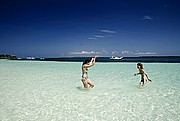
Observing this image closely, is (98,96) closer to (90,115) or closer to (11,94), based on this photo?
(90,115)

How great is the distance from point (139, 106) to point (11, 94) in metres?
4.39

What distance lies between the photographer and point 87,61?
6902 mm

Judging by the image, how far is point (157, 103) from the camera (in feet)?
17.1

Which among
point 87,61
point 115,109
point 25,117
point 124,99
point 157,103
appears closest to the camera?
point 25,117

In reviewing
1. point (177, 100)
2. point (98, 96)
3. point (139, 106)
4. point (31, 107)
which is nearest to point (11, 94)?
point (31, 107)

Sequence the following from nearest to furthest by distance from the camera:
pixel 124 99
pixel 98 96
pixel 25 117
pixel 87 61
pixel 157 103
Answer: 1. pixel 25 117
2. pixel 157 103
3. pixel 124 99
4. pixel 98 96
5. pixel 87 61

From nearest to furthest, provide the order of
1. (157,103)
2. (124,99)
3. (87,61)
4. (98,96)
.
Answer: (157,103) < (124,99) < (98,96) < (87,61)

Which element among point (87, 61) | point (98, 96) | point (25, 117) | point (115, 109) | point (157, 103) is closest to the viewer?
point (25, 117)

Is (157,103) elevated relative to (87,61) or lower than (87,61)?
lower

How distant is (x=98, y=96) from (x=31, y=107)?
222 cm

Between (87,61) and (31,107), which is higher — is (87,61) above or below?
above

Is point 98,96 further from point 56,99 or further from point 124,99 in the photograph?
point 56,99

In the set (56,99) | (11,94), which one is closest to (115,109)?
(56,99)

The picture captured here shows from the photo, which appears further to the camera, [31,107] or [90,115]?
[31,107]
